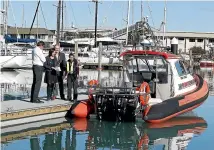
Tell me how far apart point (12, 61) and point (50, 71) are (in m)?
20.9

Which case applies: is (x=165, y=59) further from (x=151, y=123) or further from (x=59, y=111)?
(x=59, y=111)

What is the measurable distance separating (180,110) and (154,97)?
42.5 inches

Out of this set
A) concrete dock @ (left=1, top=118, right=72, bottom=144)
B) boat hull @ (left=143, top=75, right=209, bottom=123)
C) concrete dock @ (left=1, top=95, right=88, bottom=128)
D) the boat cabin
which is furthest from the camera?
the boat cabin

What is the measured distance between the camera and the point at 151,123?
12461 mm

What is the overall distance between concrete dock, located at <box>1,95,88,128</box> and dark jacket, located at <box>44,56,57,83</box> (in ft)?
2.12

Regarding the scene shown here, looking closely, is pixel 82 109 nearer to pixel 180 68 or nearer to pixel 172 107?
pixel 172 107

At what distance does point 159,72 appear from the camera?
14.2m

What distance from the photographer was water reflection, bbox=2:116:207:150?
9898 mm

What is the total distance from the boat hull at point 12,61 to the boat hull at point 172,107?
66.4ft

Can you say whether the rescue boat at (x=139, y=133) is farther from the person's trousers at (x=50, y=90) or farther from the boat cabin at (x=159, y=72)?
the person's trousers at (x=50, y=90)

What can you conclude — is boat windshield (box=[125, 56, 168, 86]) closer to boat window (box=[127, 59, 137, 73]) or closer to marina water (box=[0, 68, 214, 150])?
boat window (box=[127, 59, 137, 73])

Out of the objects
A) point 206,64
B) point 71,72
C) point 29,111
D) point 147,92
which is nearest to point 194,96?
point 147,92

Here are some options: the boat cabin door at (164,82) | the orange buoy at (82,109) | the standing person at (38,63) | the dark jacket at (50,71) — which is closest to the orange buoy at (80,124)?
Result: the orange buoy at (82,109)

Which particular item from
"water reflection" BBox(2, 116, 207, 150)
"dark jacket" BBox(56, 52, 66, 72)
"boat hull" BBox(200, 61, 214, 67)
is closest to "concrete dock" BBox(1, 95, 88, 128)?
"water reflection" BBox(2, 116, 207, 150)
